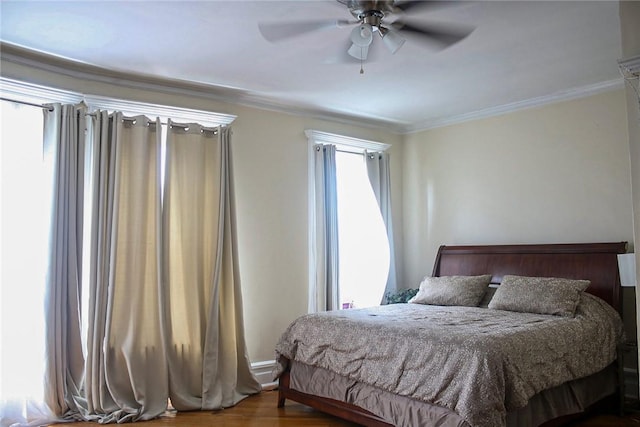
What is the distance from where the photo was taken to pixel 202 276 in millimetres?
4395

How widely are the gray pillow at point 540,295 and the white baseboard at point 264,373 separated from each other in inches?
83.0

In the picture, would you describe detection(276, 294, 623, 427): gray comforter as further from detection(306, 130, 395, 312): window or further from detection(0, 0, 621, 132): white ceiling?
detection(0, 0, 621, 132): white ceiling

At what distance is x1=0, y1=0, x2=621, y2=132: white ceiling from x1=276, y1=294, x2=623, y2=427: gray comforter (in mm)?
1877

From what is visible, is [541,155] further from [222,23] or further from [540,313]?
[222,23]

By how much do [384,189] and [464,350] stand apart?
3.10 metres

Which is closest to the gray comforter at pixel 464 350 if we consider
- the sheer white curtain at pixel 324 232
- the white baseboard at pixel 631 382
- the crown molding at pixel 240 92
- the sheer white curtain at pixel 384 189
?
the white baseboard at pixel 631 382

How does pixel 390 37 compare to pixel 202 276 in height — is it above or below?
above

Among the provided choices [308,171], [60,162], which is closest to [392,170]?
[308,171]

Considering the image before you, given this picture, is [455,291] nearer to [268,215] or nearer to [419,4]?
[268,215]

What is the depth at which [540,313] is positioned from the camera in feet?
12.9

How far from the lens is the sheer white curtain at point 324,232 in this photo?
5.18 meters

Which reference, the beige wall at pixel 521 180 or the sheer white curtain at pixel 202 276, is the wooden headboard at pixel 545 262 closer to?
the beige wall at pixel 521 180

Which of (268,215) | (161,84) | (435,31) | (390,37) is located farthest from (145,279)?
(435,31)

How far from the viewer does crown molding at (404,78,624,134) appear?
14.5 feet
